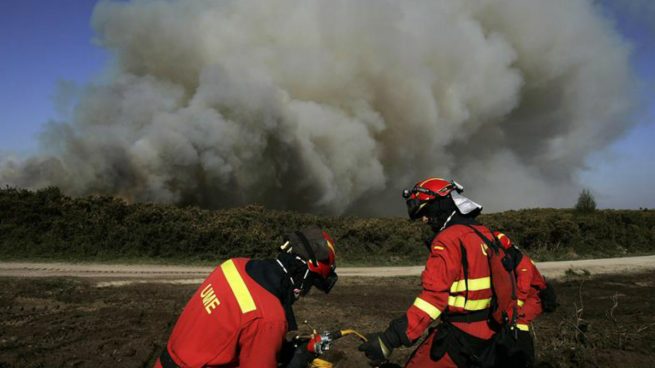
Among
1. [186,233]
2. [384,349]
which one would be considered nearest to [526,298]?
[384,349]

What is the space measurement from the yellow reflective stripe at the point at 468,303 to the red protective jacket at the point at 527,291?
1.67 metres

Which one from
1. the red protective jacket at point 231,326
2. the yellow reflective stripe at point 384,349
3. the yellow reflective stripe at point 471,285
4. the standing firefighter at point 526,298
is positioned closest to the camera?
the red protective jacket at point 231,326

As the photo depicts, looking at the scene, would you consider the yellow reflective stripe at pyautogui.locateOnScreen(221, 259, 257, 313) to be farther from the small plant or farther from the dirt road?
the small plant

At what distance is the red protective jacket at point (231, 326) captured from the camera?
6.90ft

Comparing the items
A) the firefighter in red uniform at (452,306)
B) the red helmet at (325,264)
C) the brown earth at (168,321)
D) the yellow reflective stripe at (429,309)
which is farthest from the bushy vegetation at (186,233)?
the red helmet at (325,264)

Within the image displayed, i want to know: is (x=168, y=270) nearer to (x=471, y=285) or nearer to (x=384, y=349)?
(x=384, y=349)

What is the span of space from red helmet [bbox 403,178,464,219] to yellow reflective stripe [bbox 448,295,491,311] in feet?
2.49

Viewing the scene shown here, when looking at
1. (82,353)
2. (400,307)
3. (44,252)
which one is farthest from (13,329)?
(44,252)

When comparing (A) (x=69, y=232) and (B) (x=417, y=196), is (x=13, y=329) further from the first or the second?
(A) (x=69, y=232)

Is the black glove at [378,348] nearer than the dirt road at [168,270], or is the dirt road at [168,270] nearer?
the black glove at [378,348]

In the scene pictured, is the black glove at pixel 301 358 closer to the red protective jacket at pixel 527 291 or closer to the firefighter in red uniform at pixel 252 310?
the firefighter in red uniform at pixel 252 310

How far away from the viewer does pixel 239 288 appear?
7.30 feet

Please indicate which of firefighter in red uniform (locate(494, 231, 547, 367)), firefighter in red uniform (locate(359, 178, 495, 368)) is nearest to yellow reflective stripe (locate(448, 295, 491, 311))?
firefighter in red uniform (locate(359, 178, 495, 368))

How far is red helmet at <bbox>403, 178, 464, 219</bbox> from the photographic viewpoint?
12.3 ft
